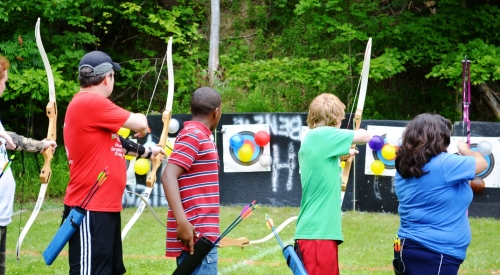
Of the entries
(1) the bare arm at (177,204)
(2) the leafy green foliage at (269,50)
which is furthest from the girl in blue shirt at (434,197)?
(2) the leafy green foliage at (269,50)

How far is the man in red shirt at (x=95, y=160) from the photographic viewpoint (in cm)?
347

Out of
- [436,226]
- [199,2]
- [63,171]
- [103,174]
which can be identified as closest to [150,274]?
[103,174]

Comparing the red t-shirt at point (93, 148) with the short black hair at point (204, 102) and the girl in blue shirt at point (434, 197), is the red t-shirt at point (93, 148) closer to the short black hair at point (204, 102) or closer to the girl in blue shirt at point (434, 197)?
the short black hair at point (204, 102)

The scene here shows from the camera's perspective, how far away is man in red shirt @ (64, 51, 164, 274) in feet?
11.4

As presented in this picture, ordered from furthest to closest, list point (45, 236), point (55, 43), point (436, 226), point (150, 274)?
point (55, 43) < point (45, 236) < point (150, 274) < point (436, 226)

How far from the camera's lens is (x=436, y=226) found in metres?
3.26

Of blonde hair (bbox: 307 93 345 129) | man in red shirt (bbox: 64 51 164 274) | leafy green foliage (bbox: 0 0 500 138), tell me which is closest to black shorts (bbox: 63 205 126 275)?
man in red shirt (bbox: 64 51 164 274)

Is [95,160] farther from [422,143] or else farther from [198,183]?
[422,143]

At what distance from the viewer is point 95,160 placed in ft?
11.5

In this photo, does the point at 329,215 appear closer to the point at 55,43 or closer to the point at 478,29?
the point at 478,29

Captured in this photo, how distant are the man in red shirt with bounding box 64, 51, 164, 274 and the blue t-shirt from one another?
1460mm

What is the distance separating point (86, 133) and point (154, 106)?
1007 centimetres

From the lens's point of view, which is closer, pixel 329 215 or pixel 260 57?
pixel 329 215

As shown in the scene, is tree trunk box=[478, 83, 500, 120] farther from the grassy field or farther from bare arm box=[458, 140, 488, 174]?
bare arm box=[458, 140, 488, 174]
